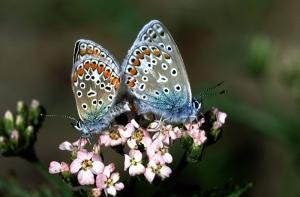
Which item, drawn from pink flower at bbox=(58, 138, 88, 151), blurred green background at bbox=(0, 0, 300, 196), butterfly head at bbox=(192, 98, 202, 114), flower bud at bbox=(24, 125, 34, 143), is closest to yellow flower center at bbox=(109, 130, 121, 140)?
pink flower at bbox=(58, 138, 88, 151)

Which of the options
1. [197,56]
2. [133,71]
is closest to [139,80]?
[133,71]

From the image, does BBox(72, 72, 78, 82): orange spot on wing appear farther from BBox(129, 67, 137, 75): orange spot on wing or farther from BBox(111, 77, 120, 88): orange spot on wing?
BBox(129, 67, 137, 75): orange spot on wing

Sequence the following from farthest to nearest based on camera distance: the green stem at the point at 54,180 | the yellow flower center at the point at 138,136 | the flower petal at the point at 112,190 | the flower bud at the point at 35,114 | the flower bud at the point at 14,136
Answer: the flower bud at the point at 35,114 < the flower bud at the point at 14,136 < the green stem at the point at 54,180 < the yellow flower center at the point at 138,136 < the flower petal at the point at 112,190

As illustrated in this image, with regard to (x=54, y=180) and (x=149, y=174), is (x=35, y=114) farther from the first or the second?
(x=149, y=174)

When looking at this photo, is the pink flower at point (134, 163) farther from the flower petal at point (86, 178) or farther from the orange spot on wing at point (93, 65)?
the orange spot on wing at point (93, 65)

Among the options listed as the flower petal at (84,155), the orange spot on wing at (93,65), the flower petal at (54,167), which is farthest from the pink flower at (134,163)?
the orange spot on wing at (93,65)

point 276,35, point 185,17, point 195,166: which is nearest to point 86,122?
point 195,166
